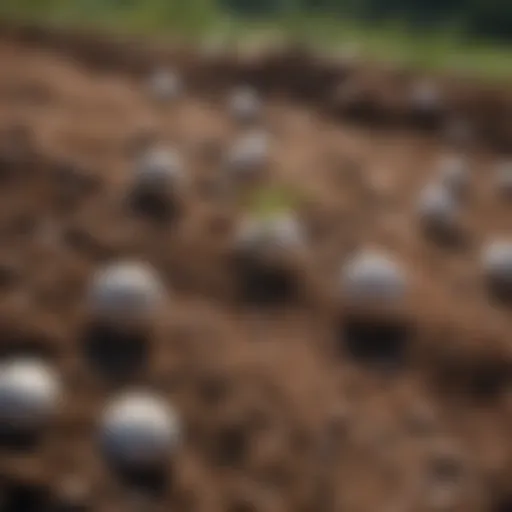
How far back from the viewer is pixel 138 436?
1.38 metres

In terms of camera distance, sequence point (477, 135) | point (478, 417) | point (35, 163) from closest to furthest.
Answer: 1. point (478, 417)
2. point (35, 163)
3. point (477, 135)

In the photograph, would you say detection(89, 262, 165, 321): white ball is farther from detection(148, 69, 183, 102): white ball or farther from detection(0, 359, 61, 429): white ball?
detection(148, 69, 183, 102): white ball

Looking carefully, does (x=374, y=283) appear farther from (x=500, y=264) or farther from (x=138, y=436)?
(x=138, y=436)

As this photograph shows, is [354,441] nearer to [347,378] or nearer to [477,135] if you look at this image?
[347,378]

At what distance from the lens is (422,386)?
68.8 inches

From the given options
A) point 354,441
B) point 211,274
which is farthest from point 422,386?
point 211,274

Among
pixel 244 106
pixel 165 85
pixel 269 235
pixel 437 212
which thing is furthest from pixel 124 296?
pixel 165 85

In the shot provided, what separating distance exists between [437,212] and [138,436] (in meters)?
1.38

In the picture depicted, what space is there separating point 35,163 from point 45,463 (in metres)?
1.19

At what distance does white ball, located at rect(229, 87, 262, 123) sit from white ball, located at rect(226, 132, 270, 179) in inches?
25.5

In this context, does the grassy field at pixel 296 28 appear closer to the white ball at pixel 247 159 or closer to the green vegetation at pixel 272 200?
the white ball at pixel 247 159

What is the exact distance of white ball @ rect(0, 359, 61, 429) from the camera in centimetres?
143

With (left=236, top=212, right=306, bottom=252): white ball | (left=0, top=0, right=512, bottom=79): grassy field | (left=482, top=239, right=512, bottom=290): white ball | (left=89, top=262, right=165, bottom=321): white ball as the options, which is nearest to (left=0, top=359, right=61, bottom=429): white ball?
(left=89, top=262, right=165, bottom=321): white ball

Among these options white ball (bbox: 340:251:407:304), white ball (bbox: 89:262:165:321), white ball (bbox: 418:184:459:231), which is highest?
white ball (bbox: 418:184:459:231)
